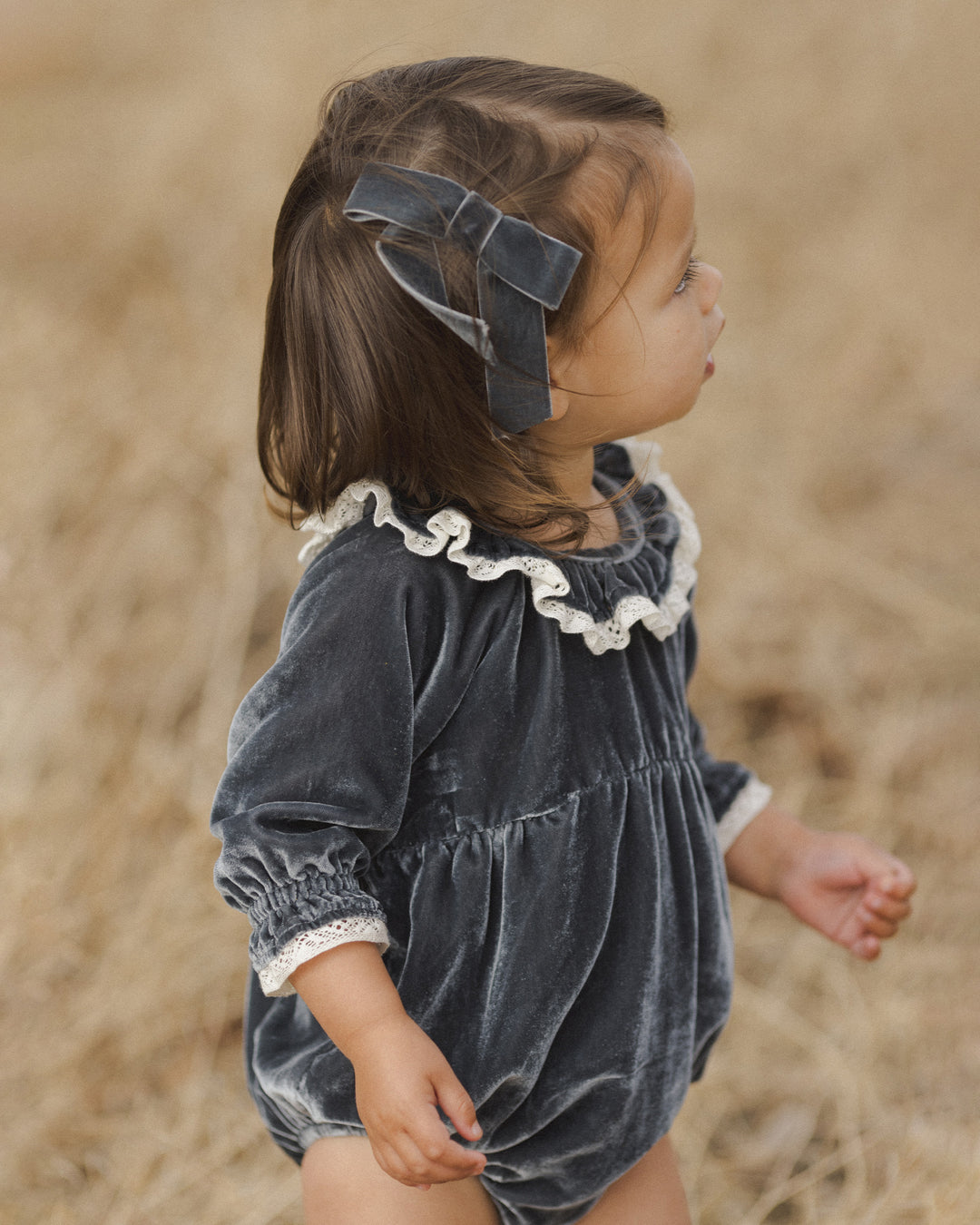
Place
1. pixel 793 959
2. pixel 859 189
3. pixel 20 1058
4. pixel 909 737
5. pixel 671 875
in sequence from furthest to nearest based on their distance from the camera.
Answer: pixel 859 189 < pixel 909 737 < pixel 793 959 < pixel 20 1058 < pixel 671 875

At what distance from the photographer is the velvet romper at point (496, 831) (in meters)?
0.84

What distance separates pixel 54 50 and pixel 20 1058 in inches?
115

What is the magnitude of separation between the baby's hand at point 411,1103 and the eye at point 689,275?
0.55m

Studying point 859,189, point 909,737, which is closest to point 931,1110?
point 909,737

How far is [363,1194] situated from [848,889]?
533 mm

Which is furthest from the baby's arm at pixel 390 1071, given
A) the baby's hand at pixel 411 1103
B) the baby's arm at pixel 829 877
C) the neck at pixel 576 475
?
the baby's arm at pixel 829 877

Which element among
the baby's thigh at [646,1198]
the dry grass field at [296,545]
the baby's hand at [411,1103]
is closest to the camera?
the baby's hand at [411,1103]

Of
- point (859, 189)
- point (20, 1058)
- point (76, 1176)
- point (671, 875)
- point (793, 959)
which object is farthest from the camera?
point (859, 189)

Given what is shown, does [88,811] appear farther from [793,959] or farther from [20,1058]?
[793,959]

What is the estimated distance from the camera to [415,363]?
867 mm

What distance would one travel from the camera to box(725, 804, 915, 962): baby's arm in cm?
117

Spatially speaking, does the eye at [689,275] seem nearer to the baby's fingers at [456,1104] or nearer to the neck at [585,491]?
the neck at [585,491]

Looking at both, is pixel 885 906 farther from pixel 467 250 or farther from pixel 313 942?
pixel 467 250

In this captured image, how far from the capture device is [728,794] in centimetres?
121
